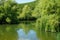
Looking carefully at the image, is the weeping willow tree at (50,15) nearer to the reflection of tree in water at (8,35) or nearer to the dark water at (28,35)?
the dark water at (28,35)

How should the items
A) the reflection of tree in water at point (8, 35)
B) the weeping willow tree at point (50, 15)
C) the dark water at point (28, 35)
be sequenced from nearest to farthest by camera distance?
the dark water at point (28, 35) → the reflection of tree in water at point (8, 35) → the weeping willow tree at point (50, 15)

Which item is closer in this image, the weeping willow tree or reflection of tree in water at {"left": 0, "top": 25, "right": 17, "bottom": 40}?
reflection of tree in water at {"left": 0, "top": 25, "right": 17, "bottom": 40}

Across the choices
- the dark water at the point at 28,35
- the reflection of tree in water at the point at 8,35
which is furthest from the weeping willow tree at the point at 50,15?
the reflection of tree in water at the point at 8,35


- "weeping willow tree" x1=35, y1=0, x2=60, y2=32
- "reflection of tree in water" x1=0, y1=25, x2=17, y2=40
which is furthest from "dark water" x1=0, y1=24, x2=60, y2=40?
"weeping willow tree" x1=35, y1=0, x2=60, y2=32

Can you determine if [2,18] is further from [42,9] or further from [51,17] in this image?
[51,17]

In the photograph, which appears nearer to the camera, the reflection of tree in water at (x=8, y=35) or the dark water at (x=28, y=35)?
the dark water at (x=28, y=35)

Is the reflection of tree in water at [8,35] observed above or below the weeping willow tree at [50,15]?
below

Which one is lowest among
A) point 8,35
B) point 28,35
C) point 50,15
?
point 28,35

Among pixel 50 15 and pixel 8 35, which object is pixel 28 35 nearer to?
pixel 8 35

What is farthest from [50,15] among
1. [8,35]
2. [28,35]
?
[8,35]

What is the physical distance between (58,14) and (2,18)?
736 inches

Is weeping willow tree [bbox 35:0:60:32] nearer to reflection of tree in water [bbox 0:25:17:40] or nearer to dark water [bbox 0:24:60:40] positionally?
dark water [bbox 0:24:60:40]

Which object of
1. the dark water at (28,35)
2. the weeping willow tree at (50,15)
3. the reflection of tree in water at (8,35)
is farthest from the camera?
the weeping willow tree at (50,15)

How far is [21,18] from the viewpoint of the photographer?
5075 cm
